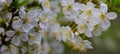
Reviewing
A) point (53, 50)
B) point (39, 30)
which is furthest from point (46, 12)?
point (53, 50)

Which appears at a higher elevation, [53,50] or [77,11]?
[77,11]

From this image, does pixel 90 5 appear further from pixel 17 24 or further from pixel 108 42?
pixel 108 42

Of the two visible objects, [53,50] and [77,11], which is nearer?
[77,11]

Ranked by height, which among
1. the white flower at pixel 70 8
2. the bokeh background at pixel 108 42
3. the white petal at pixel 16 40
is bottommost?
the bokeh background at pixel 108 42

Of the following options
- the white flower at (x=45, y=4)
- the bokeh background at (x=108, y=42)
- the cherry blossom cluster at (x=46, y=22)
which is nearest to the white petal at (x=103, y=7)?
the cherry blossom cluster at (x=46, y=22)

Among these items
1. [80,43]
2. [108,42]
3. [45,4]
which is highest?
[45,4]

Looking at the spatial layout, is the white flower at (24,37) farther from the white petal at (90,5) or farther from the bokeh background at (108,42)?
the bokeh background at (108,42)

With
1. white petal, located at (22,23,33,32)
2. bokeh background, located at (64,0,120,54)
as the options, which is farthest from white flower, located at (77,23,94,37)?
bokeh background, located at (64,0,120,54)

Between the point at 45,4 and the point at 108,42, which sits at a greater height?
the point at 45,4

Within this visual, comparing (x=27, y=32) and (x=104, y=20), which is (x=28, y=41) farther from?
(x=104, y=20)

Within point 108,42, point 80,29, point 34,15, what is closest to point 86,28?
point 80,29

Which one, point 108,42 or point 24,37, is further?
point 108,42
